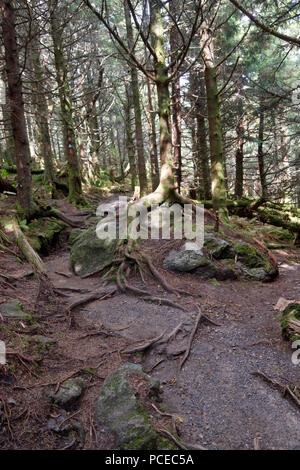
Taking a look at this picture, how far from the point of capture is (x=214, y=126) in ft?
30.3

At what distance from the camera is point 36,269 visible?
6469 millimetres

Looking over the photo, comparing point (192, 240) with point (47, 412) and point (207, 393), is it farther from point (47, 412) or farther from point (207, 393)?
point (47, 412)

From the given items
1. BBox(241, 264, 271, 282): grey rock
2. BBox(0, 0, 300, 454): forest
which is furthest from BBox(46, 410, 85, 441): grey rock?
BBox(241, 264, 271, 282): grey rock

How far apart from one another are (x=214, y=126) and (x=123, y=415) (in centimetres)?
859

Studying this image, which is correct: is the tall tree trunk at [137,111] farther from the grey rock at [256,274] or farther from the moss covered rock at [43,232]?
the grey rock at [256,274]

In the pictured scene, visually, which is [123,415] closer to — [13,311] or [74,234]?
[13,311]

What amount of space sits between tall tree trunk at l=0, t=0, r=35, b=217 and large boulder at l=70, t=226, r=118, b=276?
262 centimetres

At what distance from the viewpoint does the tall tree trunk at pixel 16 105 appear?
777 centimetres

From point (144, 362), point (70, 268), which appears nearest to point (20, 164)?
point (70, 268)

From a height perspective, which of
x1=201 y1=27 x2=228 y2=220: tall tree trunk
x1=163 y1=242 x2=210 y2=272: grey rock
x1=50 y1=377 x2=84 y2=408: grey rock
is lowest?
x1=50 y1=377 x2=84 y2=408: grey rock

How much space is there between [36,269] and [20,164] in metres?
3.63

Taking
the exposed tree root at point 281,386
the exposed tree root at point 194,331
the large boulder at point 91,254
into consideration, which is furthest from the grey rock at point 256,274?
the exposed tree root at point 281,386

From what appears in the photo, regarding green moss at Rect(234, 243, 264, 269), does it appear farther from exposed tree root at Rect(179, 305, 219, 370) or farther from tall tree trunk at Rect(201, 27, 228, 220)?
exposed tree root at Rect(179, 305, 219, 370)

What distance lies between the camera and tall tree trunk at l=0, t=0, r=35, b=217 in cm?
777
